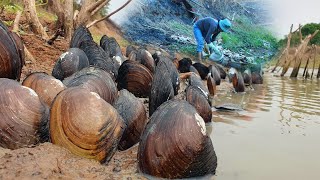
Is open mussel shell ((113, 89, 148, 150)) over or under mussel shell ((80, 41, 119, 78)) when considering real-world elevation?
under

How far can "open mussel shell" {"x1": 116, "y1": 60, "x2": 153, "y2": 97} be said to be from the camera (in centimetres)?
591

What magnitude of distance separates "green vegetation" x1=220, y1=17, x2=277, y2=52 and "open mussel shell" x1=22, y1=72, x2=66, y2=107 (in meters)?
16.4

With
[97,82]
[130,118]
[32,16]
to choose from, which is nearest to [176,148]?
[130,118]

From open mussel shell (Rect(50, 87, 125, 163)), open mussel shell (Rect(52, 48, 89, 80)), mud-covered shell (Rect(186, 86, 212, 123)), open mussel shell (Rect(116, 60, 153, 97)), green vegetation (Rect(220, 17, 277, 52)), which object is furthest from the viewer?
green vegetation (Rect(220, 17, 277, 52))

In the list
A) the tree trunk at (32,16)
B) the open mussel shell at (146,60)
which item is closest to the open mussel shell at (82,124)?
the open mussel shell at (146,60)

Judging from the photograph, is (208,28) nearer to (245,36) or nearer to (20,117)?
(245,36)

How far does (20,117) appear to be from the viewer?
301 centimetres

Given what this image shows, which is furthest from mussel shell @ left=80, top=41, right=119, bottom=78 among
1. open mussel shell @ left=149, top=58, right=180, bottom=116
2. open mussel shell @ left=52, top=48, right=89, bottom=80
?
open mussel shell @ left=149, top=58, right=180, bottom=116

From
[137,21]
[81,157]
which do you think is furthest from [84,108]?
[137,21]

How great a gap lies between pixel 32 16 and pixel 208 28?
862cm

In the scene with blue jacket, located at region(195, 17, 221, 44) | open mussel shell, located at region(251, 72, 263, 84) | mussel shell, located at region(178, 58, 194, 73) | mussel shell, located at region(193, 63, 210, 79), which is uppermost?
blue jacket, located at region(195, 17, 221, 44)

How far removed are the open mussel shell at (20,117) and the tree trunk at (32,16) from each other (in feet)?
18.8

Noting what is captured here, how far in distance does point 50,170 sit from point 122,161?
0.79m

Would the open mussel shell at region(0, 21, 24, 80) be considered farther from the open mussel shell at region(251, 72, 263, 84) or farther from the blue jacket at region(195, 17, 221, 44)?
the blue jacket at region(195, 17, 221, 44)
